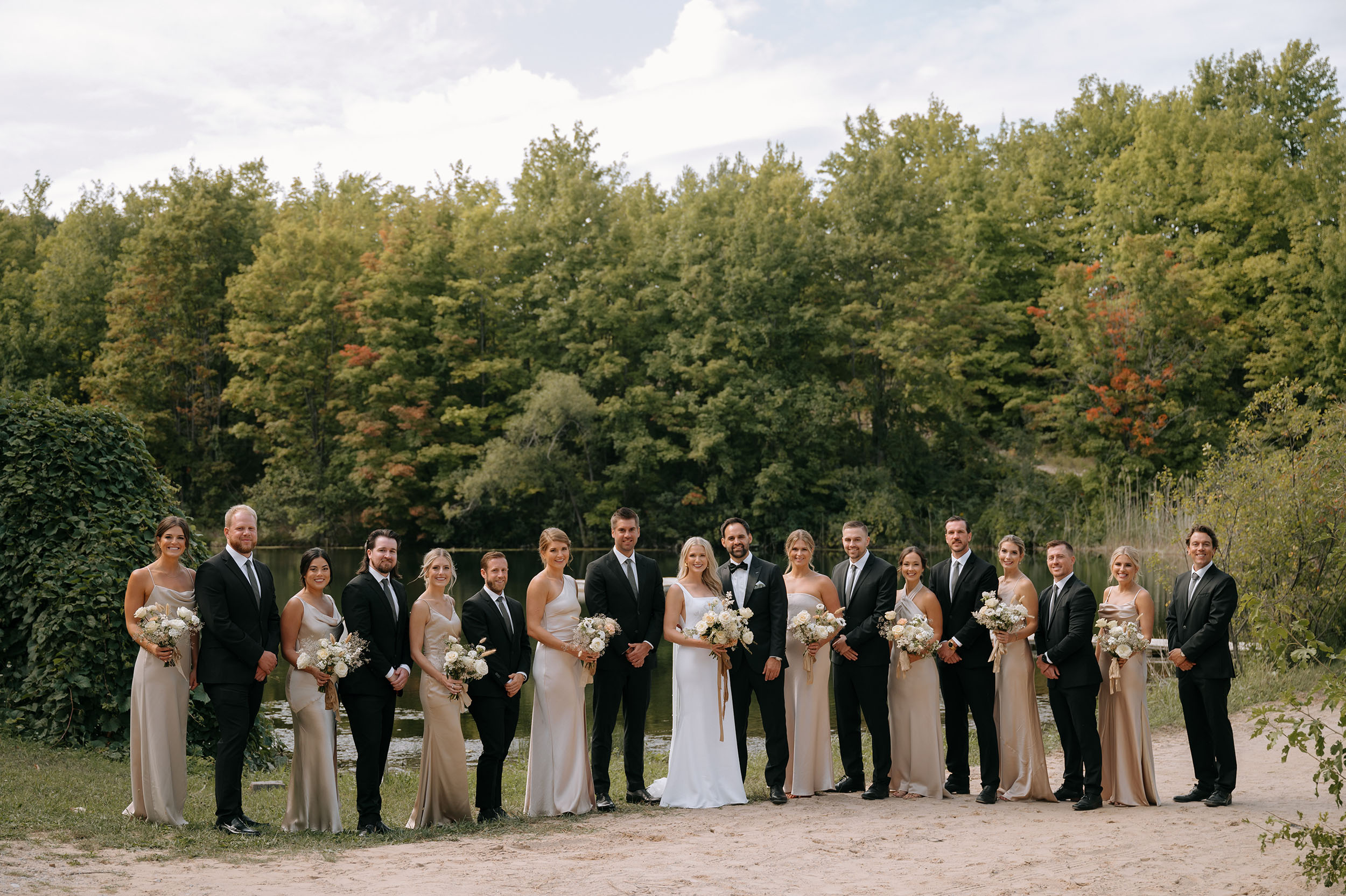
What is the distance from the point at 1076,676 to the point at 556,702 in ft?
12.0

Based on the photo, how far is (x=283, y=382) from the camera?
152ft

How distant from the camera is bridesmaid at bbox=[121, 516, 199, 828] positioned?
23.6 feet

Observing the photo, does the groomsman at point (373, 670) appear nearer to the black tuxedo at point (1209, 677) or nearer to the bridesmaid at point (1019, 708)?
the bridesmaid at point (1019, 708)

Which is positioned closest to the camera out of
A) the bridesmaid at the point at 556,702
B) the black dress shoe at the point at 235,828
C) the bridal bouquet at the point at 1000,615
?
the black dress shoe at the point at 235,828

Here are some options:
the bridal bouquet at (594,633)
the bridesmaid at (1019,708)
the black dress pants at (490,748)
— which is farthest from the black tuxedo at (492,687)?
the bridesmaid at (1019,708)

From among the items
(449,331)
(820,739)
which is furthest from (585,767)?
(449,331)

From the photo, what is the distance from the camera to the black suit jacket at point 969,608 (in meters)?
8.51

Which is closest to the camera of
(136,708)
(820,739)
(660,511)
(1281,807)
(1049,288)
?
(136,708)

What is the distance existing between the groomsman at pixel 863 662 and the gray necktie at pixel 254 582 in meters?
4.02

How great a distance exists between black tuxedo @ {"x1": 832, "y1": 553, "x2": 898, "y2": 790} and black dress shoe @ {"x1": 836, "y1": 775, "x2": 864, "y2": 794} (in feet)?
0.07

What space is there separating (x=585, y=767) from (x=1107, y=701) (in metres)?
3.72

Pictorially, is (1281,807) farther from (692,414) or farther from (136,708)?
(692,414)

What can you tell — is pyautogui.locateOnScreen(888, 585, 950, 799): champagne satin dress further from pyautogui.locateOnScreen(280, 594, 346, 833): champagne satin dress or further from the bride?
pyautogui.locateOnScreen(280, 594, 346, 833): champagne satin dress

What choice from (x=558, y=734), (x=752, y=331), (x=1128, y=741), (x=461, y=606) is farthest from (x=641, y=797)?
(x=752, y=331)
